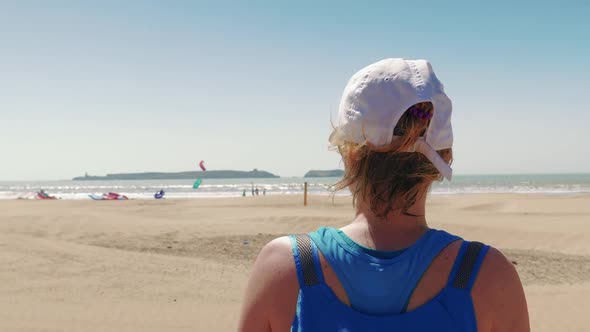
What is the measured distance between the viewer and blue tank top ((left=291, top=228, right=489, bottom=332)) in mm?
1279

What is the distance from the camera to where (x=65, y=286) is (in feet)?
23.8

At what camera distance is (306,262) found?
133 centimetres

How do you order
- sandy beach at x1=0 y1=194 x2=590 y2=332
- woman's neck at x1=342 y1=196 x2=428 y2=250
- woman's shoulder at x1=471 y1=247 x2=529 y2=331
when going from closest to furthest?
woman's shoulder at x1=471 y1=247 x2=529 y2=331
woman's neck at x1=342 y1=196 x2=428 y2=250
sandy beach at x1=0 y1=194 x2=590 y2=332

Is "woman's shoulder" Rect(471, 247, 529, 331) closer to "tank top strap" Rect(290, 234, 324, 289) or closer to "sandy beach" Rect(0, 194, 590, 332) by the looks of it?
"tank top strap" Rect(290, 234, 324, 289)

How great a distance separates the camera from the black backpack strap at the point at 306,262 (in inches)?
52.0

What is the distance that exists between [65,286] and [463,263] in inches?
281

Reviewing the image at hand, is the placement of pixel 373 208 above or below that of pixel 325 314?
above

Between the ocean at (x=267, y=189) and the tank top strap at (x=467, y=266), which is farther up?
the tank top strap at (x=467, y=266)

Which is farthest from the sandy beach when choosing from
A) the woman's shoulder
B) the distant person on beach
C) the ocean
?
the ocean

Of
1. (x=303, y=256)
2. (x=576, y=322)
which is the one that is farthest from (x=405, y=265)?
(x=576, y=322)

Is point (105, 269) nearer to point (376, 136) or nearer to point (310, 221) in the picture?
point (376, 136)

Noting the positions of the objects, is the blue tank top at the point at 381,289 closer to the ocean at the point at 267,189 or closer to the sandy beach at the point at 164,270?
the sandy beach at the point at 164,270

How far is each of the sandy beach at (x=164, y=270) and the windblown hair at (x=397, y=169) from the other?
4886 mm

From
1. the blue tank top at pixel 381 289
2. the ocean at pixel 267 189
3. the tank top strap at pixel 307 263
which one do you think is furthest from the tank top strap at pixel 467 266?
the ocean at pixel 267 189
